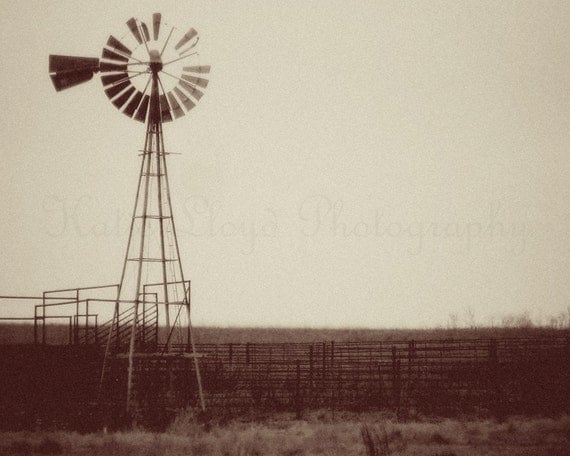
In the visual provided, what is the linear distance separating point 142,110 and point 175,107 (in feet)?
3.02

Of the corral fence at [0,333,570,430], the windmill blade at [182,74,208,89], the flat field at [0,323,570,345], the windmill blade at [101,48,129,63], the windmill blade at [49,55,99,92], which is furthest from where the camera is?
the flat field at [0,323,570,345]

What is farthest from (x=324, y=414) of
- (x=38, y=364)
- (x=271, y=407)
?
(x=38, y=364)

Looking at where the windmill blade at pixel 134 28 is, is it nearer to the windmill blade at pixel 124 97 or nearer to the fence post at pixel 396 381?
the windmill blade at pixel 124 97

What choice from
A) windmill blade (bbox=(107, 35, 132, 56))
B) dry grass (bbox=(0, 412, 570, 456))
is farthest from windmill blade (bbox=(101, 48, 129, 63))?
dry grass (bbox=(0, 412, 570, 456))

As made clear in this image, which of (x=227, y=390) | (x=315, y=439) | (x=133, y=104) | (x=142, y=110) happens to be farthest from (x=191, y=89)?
(x=315, y=439)

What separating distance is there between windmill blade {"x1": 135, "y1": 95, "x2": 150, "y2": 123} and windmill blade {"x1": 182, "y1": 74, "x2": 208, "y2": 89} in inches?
47.3

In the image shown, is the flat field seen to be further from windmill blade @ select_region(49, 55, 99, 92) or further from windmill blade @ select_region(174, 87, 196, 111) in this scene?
windmill blade @ select_region(49, 55, 99, 92)

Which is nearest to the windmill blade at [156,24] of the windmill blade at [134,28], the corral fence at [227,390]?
the windmill blade at [134,28]

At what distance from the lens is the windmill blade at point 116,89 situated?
2146cm

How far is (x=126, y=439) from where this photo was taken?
56.8ft

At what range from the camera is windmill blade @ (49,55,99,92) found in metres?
20.6

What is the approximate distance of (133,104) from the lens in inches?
860

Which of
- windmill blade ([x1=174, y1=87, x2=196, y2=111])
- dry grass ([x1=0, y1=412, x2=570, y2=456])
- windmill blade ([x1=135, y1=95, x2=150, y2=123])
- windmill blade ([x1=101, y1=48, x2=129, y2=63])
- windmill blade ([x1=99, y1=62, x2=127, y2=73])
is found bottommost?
dry grass ([x1=0, y1=412, x2=570, y2=456])

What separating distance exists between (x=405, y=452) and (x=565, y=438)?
428cm
